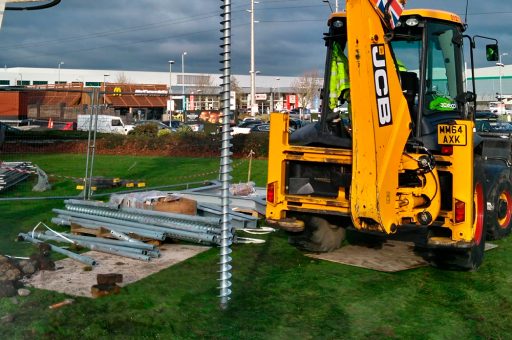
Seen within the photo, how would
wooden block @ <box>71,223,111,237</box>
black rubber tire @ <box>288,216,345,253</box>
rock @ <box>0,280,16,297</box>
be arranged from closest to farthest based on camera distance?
rock @ <box>0,280,16,297</box>, black rubber tire @ <box>288,216,345,253</box>, wooden block @ <box>71,223,111,237</box>

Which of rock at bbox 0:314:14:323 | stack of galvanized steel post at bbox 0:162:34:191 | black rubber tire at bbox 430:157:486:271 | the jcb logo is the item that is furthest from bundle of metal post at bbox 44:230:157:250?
stack of galvanized steel post at bbox 0:162:34:191

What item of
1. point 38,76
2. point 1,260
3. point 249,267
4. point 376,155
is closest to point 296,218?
point 249,267

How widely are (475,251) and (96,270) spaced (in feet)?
14.8

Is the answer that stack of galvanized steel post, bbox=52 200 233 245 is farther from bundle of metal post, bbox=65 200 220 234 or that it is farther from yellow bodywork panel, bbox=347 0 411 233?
yellow bodywork panel, bbox=347 0 411 233

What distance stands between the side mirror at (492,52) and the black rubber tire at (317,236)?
3178 mm

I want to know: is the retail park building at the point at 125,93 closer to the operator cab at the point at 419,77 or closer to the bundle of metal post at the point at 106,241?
the operator cab at the point at 419,77

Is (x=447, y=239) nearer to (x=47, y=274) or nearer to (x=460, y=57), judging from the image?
(x=460, y=57)

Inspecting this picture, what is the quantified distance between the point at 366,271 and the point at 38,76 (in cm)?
10826

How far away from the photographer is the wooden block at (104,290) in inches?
233

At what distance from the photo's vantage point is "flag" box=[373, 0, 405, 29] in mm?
6203

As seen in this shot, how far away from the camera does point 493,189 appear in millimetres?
8539

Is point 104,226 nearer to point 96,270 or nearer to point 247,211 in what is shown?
point 96,270

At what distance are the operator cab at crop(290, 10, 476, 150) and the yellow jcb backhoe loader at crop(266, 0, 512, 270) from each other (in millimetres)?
13

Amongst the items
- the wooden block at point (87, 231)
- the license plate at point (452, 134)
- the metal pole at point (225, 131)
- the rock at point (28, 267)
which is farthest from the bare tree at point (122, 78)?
the metal pole at point (225, 131)
